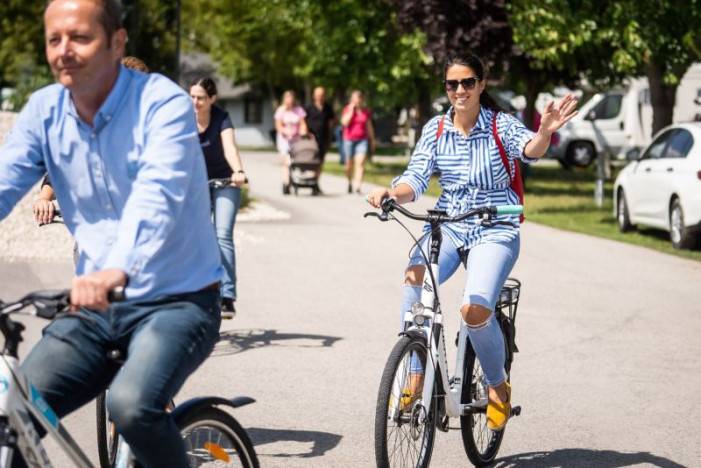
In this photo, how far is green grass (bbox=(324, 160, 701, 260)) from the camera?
18141 mm

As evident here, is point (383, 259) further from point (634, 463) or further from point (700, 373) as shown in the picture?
point (634, 463)

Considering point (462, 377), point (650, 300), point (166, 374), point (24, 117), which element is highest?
point (24, 117)

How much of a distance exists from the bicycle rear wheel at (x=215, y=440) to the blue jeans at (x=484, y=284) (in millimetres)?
1682

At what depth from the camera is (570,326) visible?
1045cm

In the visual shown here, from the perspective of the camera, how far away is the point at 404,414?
17.7 ft

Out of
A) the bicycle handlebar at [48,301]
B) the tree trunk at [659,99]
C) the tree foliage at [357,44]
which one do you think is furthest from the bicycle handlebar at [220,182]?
the tree foliage at [357,44]

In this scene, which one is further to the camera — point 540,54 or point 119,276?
point 540,54

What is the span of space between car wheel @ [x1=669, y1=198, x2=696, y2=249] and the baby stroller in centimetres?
899

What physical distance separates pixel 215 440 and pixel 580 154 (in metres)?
38.7

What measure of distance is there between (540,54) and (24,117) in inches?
749

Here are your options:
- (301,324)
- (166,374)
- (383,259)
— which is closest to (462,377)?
(166,374)

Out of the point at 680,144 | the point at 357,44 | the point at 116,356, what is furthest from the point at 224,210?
the point at 357,44

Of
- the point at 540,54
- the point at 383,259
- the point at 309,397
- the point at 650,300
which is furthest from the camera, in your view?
the point at 540,54

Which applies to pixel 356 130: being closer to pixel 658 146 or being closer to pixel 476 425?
pixel 658 146
